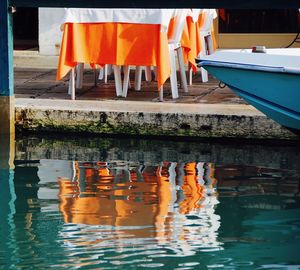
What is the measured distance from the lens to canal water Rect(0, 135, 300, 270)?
Result: 269 inches

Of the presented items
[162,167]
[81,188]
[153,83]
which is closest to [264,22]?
[153,83]

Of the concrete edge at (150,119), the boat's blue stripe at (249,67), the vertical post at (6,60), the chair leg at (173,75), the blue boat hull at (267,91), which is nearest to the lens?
the boat's blue stripe at (249,67)

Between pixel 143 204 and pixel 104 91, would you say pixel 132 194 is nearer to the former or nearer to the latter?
pixel 143 204

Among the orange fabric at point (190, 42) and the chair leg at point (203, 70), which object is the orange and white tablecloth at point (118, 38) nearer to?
the orange fabric at point (190, 42)

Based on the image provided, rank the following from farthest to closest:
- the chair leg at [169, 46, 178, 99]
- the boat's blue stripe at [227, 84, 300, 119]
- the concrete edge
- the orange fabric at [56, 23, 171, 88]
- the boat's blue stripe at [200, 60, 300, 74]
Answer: the chair leg at [169, 46, 178, 99]
the orange fabric at [56, 23, 171, 88]
the concrete edge
the boat's blue stripe at [227, 84, 300, 119]
the boat's blue stripe at [200, 60, 300, 74]

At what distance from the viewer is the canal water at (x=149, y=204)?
22.4 ft

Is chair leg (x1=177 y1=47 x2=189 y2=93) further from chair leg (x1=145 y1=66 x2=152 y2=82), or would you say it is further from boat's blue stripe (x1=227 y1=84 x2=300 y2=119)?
boat's blue stripe (x1=227 y1=84 x2=300 y2=119)

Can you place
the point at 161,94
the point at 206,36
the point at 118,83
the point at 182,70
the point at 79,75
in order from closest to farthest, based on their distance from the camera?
the point at 161,94, the point at 118,83, the point at 182,70, the point at 79,75, the point at 206,36

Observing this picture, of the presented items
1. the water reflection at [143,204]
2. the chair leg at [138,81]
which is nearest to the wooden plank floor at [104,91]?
the chair leg at [138,81]

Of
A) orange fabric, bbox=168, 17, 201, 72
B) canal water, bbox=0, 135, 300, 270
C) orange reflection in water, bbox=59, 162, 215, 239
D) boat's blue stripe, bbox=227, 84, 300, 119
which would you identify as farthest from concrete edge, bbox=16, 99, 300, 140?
orange fabric, bbox=168, 17, 201, 72

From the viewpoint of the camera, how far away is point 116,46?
1091 centimetres

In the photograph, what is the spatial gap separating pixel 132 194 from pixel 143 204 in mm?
359

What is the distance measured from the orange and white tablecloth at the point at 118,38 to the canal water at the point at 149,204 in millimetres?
880

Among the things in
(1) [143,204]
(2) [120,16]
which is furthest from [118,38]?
(1) [143,204]
